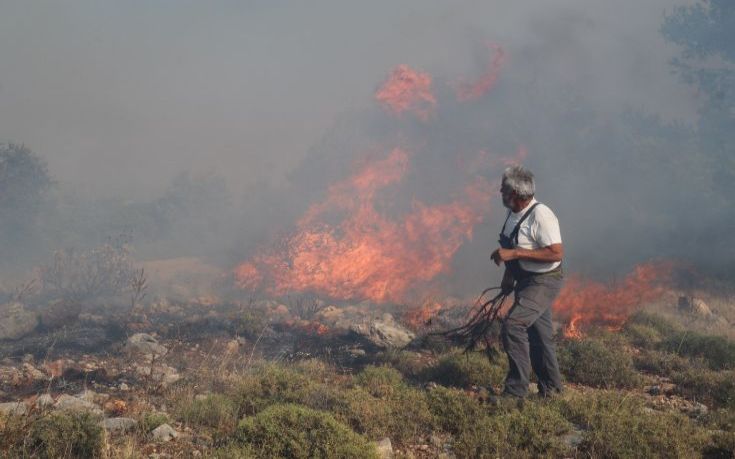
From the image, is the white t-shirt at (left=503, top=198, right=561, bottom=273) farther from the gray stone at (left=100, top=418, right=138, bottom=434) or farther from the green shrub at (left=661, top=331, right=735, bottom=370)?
the green shrub at (left=661, top=331, right=735, bottom=370)

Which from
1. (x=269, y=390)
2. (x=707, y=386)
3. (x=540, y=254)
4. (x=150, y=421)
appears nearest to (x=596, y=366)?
(x=707, y=386)

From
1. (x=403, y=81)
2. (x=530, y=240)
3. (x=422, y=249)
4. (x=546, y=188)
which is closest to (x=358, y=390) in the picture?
(x=530, y=240)

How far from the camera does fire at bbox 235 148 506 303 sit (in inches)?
822

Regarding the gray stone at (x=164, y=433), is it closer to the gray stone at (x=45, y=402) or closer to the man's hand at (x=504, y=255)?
the gray stone at (x=45, y=402)

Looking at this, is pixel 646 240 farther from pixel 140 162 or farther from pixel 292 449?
pixel 140 162

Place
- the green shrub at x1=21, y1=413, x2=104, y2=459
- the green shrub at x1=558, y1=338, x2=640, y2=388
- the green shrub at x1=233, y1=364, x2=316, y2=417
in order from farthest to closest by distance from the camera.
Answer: the green shrub at x1=558, y1=338, x2=640, y2=388
the green shrub at x1=233, y1=364, x2=316, y2=417
the green shrub at x1=21, y1=413, x2=104, y2=459

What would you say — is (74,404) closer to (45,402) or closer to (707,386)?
(45,402)

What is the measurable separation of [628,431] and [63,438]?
15.5 feet

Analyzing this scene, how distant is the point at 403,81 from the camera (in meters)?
24.8

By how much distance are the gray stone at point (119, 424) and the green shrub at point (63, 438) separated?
0.50m

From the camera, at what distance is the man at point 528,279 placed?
510cm

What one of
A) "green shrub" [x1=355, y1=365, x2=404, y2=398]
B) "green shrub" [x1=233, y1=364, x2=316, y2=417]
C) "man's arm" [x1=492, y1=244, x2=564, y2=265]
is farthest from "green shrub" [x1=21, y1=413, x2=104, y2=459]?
"man's arm" [x1=492, y1=244, x2=564, y2=265]

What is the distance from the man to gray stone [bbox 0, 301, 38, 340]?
47.2 feet

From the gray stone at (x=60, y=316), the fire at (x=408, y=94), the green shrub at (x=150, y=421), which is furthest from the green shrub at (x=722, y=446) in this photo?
the fire at (x=408, y=94)
